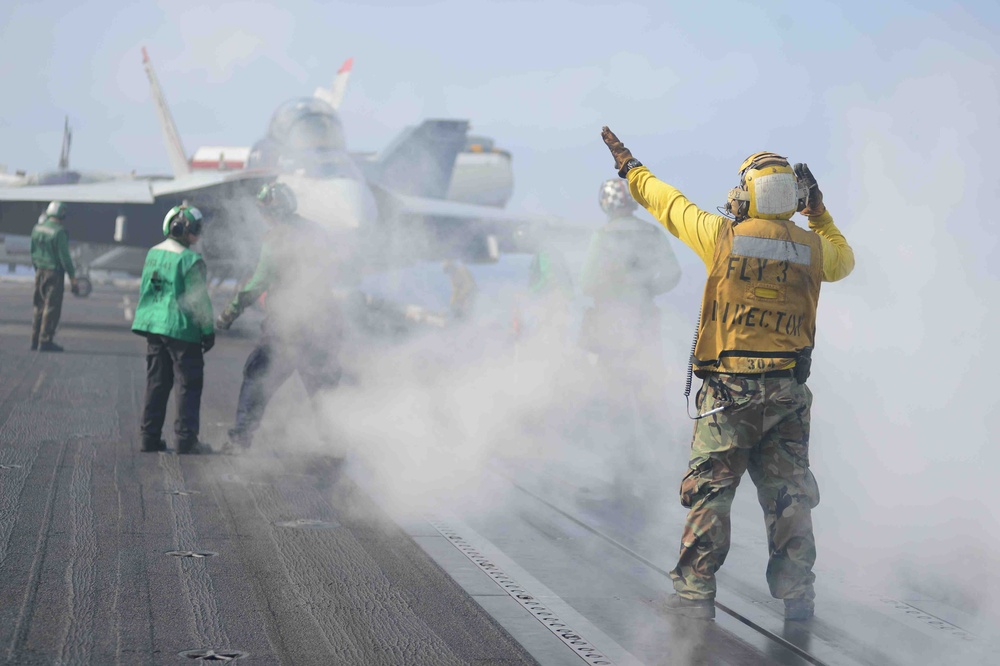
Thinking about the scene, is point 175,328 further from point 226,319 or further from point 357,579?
point 357,579

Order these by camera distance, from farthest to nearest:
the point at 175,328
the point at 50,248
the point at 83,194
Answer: the point at 83,194 < the point at 50,248 < the point at 175,328

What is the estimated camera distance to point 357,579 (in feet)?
14.6

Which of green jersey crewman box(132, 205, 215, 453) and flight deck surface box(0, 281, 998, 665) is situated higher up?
green jersey crewman box(132, 205, 215, 453)

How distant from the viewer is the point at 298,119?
21234mm

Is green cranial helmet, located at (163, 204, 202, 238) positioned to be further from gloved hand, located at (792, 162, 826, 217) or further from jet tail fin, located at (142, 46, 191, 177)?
jet tail fin, located at (142, 46, 191, 177)

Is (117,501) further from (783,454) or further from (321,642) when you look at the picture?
(783,454)

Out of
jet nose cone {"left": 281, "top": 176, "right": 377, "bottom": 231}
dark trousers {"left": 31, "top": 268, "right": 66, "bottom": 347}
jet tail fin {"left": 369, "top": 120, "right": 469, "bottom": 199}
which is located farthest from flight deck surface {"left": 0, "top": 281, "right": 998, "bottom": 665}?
jet tail fin {"left": 369, "top": 120, "right": 469, "bottom": 199}

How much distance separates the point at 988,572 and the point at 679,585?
1.86 m

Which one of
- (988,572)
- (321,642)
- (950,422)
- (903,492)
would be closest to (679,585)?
(321,642)

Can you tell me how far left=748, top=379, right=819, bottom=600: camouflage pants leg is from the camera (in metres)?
4.16

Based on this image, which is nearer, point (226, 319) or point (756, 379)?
point (756, 379)

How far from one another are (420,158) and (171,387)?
25498 mm

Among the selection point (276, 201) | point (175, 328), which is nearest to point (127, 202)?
point (276, 201)

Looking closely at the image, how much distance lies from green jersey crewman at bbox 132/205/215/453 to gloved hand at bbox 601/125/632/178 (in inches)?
150
